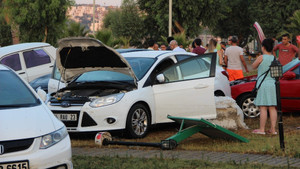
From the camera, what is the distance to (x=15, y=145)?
6.32m

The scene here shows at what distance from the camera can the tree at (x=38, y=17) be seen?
5384cm

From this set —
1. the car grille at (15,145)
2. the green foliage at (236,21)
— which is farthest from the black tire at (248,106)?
the green foliage at (236,21)

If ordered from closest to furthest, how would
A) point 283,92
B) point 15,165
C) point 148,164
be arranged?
1. point 15,165
2. point 148,164
3. point 283,92

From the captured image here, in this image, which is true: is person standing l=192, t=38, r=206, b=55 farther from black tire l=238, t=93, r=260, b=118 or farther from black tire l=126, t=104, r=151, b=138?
black tire l=126, t=104, r=151, b=138

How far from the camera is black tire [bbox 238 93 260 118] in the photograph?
44.8ft

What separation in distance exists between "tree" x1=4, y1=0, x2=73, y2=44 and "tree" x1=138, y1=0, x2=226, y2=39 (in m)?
9.50

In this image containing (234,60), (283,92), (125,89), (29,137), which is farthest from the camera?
(234,60)

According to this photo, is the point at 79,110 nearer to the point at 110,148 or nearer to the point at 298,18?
the point at 110,148

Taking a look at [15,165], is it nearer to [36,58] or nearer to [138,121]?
[138,121]

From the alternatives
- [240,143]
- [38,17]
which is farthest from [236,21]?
[240,143]

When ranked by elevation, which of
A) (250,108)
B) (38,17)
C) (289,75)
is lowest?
(38,17)

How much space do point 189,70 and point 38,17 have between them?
43.8m

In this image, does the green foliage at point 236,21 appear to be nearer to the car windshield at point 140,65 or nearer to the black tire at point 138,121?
the car windshield at point 140,65

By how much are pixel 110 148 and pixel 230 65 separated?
23.3 feet
